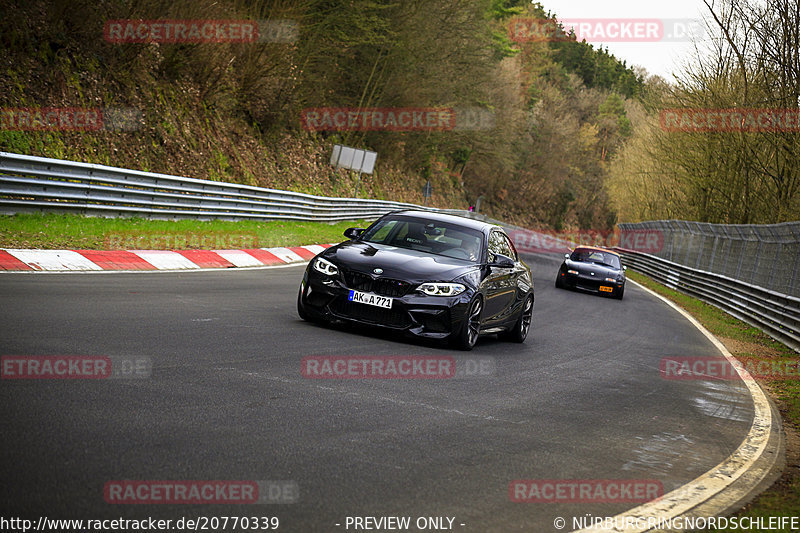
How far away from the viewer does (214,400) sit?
5699 millimetres

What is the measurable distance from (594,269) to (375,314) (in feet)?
53.9

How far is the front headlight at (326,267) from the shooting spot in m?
9.46

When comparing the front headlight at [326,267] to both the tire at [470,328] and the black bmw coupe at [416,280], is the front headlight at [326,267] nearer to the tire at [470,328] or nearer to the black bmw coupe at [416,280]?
the black bmw coupe at [416,280]

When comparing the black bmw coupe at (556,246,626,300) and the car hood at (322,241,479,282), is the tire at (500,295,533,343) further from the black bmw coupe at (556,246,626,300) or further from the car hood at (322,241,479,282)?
the black bmw coupe at (556,246,626,300)

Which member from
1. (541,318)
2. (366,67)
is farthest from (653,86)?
(541,318)

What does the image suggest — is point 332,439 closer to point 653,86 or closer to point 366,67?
point 653,86

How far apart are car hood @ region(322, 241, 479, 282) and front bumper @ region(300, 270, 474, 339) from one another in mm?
209

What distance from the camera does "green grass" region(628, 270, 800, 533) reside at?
519 cm

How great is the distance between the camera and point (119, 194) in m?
17.2

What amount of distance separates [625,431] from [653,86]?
1448 inches

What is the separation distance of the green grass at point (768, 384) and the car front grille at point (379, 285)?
412 cm

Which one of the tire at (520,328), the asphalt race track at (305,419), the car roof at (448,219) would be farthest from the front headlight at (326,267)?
the tire at (520,328)

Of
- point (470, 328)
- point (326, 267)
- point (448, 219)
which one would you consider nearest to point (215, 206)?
point (448, 219)

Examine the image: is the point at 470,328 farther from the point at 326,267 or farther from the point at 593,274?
the point at 593,274
